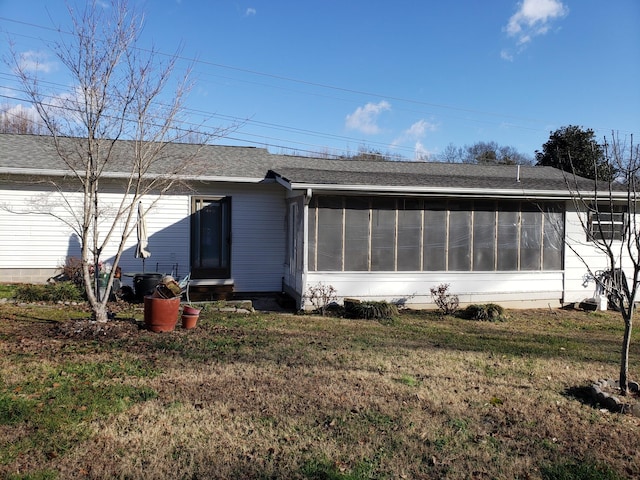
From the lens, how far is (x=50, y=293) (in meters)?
9.15

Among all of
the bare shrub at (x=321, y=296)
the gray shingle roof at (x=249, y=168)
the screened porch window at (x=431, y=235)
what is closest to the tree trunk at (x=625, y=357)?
the gray shingle roof at (x=249, y=168)

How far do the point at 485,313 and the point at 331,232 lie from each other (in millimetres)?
3406

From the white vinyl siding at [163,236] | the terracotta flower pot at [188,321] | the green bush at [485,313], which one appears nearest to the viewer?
the terracotta flower pot at [188,321]

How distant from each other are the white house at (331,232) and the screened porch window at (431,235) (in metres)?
0.02

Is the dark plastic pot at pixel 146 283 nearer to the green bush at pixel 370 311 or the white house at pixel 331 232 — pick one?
the white house at pixel 331 232

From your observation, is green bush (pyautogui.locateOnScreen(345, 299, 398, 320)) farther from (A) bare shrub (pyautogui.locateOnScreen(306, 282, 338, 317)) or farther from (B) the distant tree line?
(B) the distant tree line

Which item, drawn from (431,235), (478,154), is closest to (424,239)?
(431,235)

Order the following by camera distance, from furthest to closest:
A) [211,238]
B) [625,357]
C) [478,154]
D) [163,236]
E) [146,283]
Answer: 1. [478,154]
2. [211,238]
3. [163,236]
4. [146,283]
5. [625,357]

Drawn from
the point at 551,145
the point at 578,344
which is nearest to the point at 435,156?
the point at 551,145

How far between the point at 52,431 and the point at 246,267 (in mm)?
7752

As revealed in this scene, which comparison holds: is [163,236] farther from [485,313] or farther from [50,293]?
[485,313]

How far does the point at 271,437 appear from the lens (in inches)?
149

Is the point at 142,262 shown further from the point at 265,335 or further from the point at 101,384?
the point at 101,384

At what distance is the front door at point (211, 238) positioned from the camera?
11.3m
